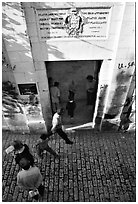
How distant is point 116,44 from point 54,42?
1.72m

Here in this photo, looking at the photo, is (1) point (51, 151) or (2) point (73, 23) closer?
(2) point (73, 23)

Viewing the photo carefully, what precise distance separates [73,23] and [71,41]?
0.47 m

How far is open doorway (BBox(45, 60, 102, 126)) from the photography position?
744 centimetres

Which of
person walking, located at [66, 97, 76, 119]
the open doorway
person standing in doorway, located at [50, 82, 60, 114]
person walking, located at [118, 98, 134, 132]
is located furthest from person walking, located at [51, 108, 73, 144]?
person walking, located at [118, 98, 134, 132]

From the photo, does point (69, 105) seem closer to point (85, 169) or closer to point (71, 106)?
point (71, 106)

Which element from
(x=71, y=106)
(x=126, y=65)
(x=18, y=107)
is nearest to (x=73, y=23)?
(x=126, y=65)

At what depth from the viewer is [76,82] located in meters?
9.08

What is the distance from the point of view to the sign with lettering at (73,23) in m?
4.28

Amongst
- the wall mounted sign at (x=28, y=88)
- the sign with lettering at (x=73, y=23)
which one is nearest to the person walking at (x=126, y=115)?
the sign with lettering at (x=73, y=23)

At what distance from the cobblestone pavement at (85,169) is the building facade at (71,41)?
1657 mm

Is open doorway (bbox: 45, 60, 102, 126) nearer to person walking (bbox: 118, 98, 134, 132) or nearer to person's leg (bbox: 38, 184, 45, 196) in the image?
person walking (bbox: 118, 98, 134, 132)

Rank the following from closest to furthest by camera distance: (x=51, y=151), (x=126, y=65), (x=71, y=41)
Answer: (x=71, y=41)
(x=126, y=65)
(x=51, y=151)

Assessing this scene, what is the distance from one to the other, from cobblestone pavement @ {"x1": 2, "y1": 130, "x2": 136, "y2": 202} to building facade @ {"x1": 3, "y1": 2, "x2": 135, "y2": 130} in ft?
5.44

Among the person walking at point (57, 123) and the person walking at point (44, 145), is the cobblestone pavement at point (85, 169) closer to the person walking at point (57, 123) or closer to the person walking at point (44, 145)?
the person walking at point (44, 145)
